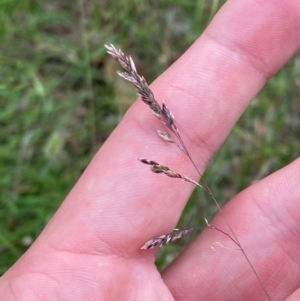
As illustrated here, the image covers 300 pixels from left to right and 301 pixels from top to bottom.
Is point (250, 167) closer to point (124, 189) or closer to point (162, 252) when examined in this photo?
point (162, 252)

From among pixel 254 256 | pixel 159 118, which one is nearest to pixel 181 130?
pixel 159 118

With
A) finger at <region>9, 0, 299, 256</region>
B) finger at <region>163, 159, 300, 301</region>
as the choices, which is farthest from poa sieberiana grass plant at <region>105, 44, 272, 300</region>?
finger at <region>163, 159, 300, 301</region>

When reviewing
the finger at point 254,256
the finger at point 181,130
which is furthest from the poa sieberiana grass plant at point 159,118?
the finger at point 254,256

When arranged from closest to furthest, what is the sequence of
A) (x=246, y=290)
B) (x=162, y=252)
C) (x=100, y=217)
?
1. (x=100, y=217)
2. (x=246, y=290)
3. (x=162, y=252)

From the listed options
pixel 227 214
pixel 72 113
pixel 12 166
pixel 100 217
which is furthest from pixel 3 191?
pixel 227 214

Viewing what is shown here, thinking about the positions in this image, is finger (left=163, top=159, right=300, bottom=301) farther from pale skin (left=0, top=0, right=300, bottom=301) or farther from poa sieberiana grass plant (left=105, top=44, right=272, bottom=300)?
poa sieberiana grass plant (left=105, top=44, right=272, bottom=300)

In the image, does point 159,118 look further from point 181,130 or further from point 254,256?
point 254,256

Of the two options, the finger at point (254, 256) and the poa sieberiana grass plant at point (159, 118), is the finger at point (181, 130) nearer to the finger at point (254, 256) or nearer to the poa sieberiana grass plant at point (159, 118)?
the poa sieberiana grass plant at point (159, 118)
